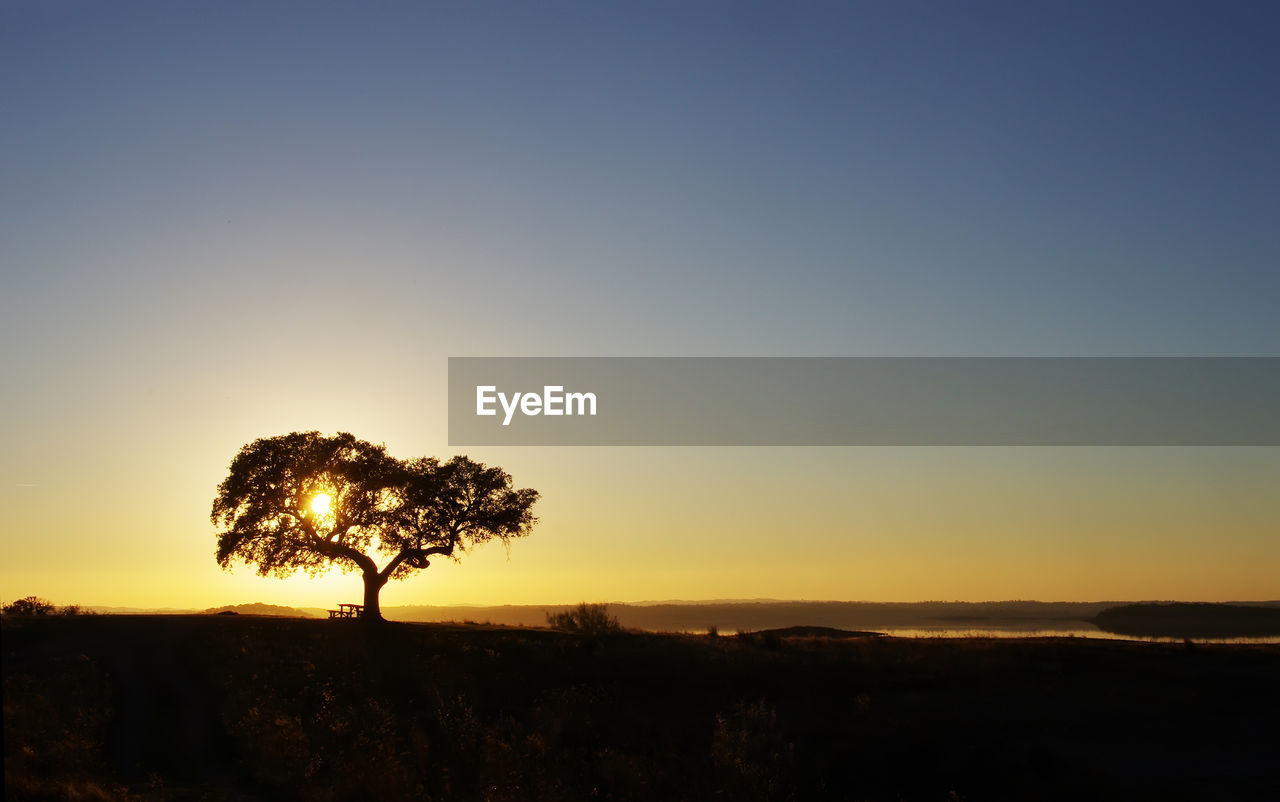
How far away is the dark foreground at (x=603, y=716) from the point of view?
84.5ft

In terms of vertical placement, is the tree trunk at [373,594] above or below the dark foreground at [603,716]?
above

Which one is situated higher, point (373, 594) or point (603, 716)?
point (373, 594)

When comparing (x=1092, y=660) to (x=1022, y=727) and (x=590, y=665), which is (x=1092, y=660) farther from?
(x=590, y=665)

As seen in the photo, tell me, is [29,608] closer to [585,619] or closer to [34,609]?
[34,609]

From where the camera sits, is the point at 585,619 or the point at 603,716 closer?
the point at 603,716

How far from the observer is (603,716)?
33.9 m

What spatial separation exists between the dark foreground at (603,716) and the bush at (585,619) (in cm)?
1162

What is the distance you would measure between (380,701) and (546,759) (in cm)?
1015

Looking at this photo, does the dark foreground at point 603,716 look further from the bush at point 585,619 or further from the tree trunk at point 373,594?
the bush at point 585,619

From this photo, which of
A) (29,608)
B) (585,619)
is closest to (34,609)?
(29,608)

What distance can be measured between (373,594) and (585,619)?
13714mm

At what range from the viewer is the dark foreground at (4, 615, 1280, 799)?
2575 centimetres

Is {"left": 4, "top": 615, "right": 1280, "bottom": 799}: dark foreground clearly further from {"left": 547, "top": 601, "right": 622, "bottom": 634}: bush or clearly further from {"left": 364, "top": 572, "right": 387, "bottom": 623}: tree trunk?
{"left": 547, "top": 601, "right": 622, "bottom": 634}: bush

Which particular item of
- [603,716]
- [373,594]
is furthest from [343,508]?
[603,716]
